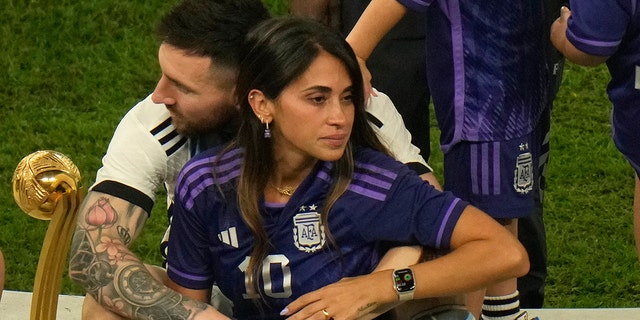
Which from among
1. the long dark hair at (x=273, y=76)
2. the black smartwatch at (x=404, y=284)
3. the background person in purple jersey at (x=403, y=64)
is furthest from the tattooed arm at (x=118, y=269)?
the background person in purple jersey at (x=403, y=64)

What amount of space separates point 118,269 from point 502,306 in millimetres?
1075

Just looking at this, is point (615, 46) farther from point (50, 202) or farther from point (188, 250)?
point (50, 202)

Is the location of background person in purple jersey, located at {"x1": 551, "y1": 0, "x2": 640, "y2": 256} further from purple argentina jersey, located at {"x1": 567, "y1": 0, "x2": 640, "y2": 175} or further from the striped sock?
the striped sock

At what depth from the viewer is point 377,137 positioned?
3305 millimetres

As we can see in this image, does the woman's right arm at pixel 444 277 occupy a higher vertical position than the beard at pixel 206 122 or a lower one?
lower

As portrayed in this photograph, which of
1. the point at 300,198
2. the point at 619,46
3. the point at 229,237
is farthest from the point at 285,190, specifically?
the point at 619,46

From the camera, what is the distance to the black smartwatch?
9.84 feet

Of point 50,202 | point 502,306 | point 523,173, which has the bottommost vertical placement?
point 502,306

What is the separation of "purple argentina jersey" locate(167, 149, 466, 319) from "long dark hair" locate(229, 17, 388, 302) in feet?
0.08

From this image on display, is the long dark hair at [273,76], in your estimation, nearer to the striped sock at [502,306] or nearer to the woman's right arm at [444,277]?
the woman's right arm at [444,277]

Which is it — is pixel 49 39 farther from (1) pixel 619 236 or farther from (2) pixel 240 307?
(2) pixel 240 307

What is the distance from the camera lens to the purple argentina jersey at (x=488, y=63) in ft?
11.5

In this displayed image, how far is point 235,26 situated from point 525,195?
0.87 m

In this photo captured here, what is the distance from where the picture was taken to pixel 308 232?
315 centimetres
